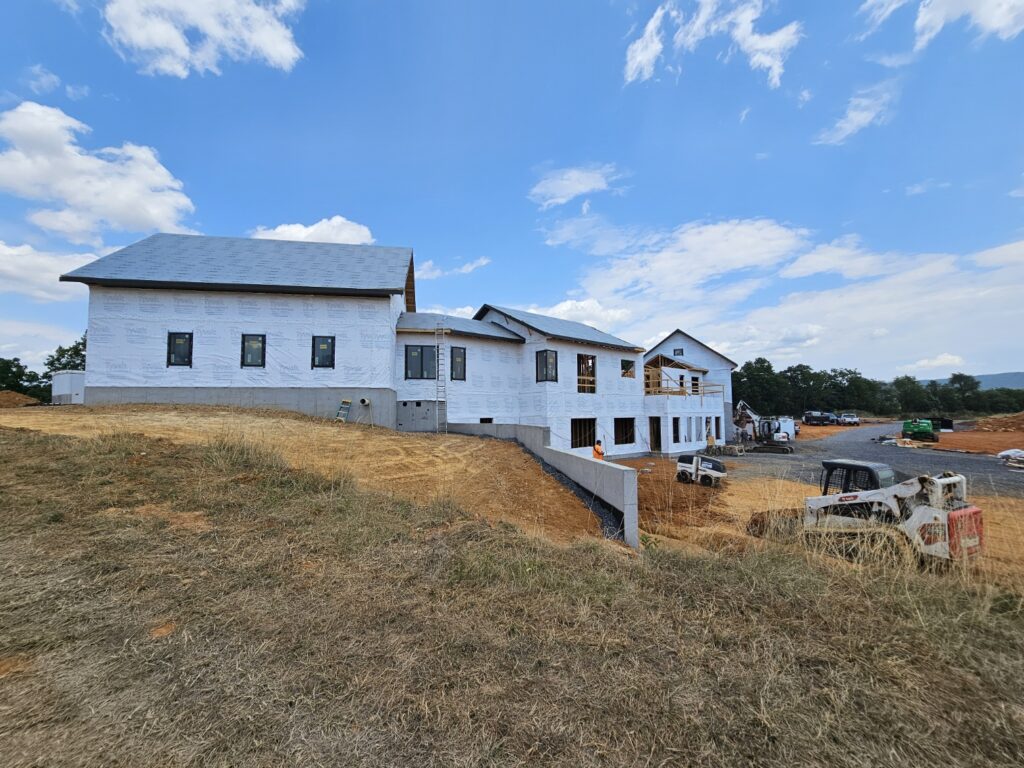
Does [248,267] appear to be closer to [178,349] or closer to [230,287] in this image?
[230,287]

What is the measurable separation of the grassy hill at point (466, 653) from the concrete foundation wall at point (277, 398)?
12650 millimetres

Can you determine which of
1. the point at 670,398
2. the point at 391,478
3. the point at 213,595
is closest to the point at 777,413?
the point at 670,398

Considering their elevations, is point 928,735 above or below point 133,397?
below

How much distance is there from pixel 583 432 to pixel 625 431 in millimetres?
4235

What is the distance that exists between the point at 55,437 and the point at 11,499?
445 cm

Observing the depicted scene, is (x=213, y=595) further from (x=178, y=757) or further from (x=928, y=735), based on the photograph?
(x=928, y=735)

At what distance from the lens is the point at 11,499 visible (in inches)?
220

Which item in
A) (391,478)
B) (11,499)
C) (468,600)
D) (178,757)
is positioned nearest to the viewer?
(178,757)

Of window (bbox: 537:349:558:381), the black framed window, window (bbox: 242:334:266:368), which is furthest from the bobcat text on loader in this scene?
the black framed window

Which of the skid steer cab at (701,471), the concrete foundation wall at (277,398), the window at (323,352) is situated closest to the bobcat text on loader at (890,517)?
the skid steer cab at (701,471)

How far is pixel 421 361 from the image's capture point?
67.9 feet

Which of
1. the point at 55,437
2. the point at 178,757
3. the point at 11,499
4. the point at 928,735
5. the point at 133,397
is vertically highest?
the point at 133,397

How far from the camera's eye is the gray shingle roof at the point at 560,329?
2292 centimetres

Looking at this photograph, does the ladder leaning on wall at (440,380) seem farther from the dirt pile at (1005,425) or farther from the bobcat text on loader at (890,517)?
the dirt pile at (1005,425)
